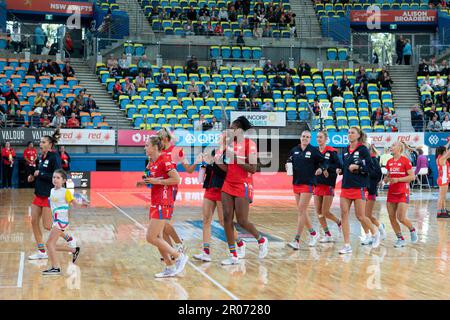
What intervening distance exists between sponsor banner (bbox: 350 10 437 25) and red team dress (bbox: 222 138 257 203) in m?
33.1

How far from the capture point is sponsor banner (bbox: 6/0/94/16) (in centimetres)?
3822

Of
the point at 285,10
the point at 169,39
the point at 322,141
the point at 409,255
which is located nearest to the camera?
the point at 409,255

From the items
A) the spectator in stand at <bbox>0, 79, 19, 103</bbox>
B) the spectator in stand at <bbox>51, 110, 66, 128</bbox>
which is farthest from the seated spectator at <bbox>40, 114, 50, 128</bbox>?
the spectator in stand at <bbox>0, 79, 19, 103</bbox>

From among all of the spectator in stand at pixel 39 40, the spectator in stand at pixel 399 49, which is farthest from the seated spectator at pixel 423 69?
the spectator in stand at pixel 39 40

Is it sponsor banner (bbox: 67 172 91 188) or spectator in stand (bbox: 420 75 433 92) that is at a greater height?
spectator in stand (bbox: 420 75 433 92)

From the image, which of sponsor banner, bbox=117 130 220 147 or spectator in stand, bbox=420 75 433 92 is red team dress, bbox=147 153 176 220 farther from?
spectator in stand, bbox=420 75 433 92

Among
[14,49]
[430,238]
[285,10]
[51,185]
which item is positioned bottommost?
[430,238]

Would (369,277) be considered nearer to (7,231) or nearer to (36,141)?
(7,231)

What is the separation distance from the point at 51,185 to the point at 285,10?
31079 millimetres

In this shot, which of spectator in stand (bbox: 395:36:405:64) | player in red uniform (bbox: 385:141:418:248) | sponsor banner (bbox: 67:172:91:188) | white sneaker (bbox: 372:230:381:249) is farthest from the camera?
spectator in stand (bbox: 395:36:405:64)

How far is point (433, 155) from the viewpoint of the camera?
3266cm

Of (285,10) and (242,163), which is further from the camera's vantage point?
(285,10)
